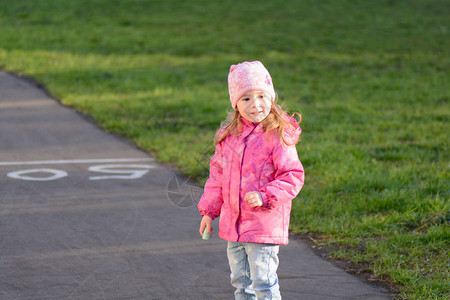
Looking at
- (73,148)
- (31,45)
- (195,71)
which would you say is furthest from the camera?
(31,45)

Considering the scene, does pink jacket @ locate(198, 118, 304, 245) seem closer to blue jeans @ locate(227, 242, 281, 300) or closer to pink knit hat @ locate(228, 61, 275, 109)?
blue jeans @ locate(227, 242, 281, 300)

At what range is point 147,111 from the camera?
9.22 meters

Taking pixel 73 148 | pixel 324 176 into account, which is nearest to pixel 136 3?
pixel 73 148

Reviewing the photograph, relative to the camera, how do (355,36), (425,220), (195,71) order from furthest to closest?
(355,36) < (195,71) < (425,220)

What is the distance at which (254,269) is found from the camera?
3209 mm

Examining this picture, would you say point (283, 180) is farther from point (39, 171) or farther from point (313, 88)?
point (313, 88)

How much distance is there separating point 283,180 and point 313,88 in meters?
8.83

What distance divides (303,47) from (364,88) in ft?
17.3

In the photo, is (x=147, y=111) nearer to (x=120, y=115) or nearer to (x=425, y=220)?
(x=120, y=115)

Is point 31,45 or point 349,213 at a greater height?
point 31,45

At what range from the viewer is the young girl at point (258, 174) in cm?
314

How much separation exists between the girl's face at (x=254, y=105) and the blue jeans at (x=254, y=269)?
2.15 ft

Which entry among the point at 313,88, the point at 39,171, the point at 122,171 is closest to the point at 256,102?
the point at 122,171

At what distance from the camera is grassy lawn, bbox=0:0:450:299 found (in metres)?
5.16
